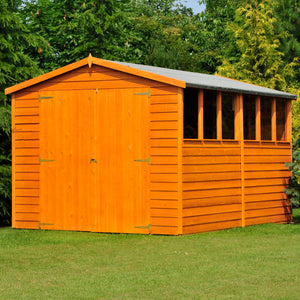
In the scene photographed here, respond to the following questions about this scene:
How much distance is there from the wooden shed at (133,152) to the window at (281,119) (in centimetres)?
93

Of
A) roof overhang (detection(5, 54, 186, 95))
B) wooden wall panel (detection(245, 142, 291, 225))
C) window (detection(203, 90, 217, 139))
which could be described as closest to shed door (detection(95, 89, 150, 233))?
roof overhang (detection(5, 54, 186, 95))

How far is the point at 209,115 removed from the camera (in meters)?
14.3

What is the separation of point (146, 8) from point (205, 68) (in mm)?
9909

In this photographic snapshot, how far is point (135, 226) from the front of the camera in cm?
1382

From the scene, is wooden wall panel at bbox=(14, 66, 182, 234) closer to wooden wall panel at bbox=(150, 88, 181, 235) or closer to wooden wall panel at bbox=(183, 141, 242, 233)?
wooden wall panel at bbox=(150, 88, 181, 235)

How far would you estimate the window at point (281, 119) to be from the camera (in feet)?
53.9

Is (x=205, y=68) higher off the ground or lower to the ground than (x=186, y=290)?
higher

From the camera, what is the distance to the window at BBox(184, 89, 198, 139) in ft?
45.1

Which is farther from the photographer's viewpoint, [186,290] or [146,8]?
[146,8]

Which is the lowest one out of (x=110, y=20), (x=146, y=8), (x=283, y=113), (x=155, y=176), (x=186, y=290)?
(x=186, y=290)

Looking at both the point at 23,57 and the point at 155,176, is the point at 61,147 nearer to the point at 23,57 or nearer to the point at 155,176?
the point at 155,176

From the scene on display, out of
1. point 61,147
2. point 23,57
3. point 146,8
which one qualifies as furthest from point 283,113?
point 146,8

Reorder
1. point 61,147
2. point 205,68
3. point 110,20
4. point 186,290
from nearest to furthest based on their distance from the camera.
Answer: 1. point 186,290
2. point 61,147
3. point 110,20
4. point 205,68

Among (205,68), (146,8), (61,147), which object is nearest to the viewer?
(61,147)
